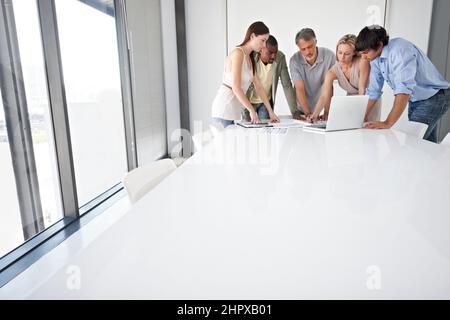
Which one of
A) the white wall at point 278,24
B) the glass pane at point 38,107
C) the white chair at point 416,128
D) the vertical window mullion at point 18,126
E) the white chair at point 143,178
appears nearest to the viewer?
the white chair at point 143,178

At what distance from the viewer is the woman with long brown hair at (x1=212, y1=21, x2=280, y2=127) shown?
2707 mm

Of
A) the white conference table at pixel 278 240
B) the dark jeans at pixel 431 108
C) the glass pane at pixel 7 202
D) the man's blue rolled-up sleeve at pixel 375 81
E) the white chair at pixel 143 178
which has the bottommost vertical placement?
the glass pane at pixel 7 202

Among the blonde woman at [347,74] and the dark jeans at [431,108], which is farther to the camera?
the blonde woman at [347,74]

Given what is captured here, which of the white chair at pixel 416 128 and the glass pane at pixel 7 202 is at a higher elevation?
the white chair at pixel 416 128

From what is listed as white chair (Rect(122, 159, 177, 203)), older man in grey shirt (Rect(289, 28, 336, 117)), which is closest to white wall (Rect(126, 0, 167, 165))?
older man in grey shirt (Rect(289, 28, 336, 117))

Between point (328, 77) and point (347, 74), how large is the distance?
0.66ft

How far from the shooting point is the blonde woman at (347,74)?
3.06 m

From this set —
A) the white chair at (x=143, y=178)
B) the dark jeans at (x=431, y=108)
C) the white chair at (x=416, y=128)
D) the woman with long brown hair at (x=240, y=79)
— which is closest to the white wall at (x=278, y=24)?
the woman with long brown hair at (x=240, y=79)

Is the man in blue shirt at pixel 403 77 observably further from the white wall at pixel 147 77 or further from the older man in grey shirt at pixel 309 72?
the white wall at pixel 147 77

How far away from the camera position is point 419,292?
0.41 m

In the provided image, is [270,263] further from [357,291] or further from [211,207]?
[211,207]

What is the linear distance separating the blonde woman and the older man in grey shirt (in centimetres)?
24

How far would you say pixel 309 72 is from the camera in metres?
3.63

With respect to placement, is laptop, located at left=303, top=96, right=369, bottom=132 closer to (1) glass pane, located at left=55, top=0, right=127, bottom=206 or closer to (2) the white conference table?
(2) the white conference table
